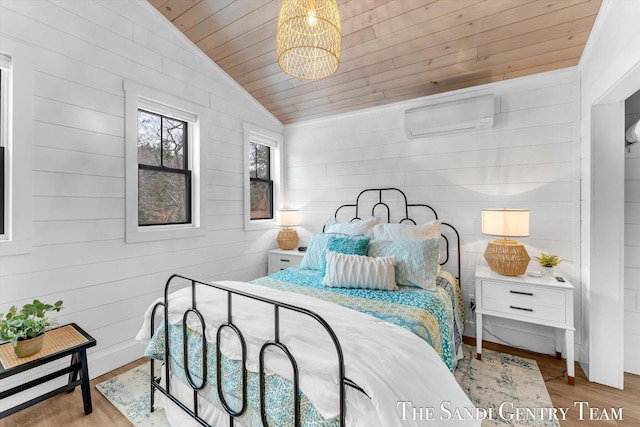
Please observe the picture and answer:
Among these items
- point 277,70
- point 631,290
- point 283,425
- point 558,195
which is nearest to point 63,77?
point 277,70

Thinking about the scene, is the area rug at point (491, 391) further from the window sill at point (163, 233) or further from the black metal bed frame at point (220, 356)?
the window sill at point (163, 233)

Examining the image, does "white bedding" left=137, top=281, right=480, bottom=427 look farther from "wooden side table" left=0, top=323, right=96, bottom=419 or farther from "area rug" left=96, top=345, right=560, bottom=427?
"wooden side table" left=0, top=323, right=96, bottom=419

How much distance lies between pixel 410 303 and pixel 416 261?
0.46 meters

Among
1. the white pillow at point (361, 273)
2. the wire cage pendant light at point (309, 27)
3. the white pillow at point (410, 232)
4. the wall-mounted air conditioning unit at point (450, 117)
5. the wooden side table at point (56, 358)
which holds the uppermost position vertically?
the wire cage pendant light at point (309, 27)

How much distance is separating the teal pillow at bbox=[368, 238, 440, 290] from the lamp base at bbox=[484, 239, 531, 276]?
0.53 metres

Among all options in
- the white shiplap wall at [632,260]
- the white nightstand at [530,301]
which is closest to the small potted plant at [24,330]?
the white nightstand at [530,301]

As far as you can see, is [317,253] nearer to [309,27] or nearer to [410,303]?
[410,303]

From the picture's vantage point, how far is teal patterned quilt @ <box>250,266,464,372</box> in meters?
1.60

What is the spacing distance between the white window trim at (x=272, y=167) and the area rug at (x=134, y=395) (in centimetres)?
169

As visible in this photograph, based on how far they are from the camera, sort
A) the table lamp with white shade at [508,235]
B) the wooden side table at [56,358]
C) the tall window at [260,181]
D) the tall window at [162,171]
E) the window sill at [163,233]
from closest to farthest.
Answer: the wooden side table at [56,358], the table lamp with white shade at [508,235], the window sill at [163,233], the tall window at [162,171], the tall window at [260,181]

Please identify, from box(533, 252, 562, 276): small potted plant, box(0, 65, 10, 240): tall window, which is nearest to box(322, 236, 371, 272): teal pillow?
box(533, 252, 562, 276): small potted plant

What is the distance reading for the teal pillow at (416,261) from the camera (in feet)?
7.04

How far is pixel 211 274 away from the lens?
3.00 meters

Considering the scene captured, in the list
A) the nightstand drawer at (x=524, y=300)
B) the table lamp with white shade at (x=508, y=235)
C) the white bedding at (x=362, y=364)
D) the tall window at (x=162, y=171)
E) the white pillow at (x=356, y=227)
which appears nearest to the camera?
the white bedding at (x=362, y=364)
